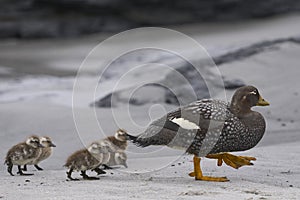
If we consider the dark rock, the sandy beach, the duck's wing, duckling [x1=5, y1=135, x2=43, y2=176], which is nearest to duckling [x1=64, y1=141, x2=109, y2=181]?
the sandy beach

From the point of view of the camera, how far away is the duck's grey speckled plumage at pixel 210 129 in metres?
5.10

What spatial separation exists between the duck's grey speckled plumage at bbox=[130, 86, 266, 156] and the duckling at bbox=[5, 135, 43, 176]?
110cm

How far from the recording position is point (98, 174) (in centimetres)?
562

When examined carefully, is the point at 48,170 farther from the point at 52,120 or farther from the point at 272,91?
the point at 272,91

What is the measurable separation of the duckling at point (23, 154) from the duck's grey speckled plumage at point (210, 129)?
110 cm

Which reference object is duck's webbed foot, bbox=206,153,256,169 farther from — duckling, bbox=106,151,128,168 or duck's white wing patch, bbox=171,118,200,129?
duckling, bbox=106,151,128,168

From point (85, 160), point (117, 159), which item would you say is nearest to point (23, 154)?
point (85, 160)

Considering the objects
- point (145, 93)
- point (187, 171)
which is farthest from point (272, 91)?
point (187, 171)

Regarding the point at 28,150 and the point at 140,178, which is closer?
the point at 140,178

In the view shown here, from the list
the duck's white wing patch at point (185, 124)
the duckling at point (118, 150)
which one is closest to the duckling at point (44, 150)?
the duckling at point (118, 150)

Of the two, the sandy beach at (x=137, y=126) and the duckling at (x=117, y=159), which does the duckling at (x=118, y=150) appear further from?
the sandy beach at (x=137, y=126)

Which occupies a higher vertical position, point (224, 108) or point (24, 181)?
point (224, 108)

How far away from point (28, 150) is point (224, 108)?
1.72 metres

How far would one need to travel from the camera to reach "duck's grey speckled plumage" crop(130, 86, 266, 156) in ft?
16.7
